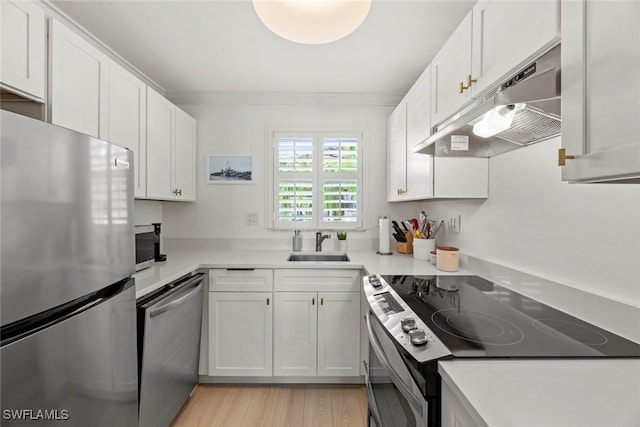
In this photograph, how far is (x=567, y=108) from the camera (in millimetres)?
706

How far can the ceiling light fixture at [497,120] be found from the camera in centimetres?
103

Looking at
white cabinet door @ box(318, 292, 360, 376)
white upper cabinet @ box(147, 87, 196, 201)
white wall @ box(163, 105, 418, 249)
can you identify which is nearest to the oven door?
white cabinet door @ box(318, 292, 360, 376)

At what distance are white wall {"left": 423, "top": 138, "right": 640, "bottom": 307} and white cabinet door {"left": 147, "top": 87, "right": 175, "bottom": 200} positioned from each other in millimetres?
2221

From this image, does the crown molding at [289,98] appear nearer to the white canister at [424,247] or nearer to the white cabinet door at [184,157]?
the white cabinet door at [184,157]

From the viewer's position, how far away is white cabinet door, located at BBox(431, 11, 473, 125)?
1288 mm

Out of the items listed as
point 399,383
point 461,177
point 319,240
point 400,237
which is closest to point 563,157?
point 399,383

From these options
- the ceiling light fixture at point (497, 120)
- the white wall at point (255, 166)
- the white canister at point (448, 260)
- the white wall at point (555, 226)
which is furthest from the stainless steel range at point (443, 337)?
the white wall at point (255, 166)

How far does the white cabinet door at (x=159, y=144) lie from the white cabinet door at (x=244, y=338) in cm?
97

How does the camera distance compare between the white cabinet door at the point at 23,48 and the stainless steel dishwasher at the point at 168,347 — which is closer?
the white cabinet door at the point at 23,48

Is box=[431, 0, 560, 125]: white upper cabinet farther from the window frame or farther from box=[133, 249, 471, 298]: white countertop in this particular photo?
the window frame

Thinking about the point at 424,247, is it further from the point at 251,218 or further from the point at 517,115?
the point at 251,218

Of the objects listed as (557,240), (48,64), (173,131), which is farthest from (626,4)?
(173,131)

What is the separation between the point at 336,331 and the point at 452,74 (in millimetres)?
1795

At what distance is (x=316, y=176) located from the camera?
276 cm
